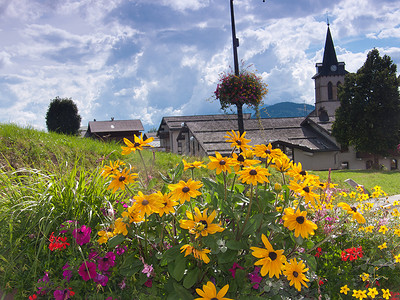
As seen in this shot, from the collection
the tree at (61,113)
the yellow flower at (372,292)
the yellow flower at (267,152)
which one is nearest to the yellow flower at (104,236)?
the yellow flower at (267,152)

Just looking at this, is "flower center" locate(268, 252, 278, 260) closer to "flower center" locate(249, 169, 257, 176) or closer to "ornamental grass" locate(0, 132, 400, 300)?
"ornamental grass" locate(0, 132, 400, 300)

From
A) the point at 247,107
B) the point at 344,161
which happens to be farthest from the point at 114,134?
the point at 247,107

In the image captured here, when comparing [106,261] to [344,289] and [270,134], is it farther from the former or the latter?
[270,134]

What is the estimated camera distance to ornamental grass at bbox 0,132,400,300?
2021 millimetres

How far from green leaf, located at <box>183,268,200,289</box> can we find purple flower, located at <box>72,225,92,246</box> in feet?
2.80

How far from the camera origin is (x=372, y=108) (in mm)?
25125

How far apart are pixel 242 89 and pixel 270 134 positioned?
59.6 feet

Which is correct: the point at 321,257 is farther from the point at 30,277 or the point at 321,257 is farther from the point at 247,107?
the point at 247,107

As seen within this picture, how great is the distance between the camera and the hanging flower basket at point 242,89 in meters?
9.85

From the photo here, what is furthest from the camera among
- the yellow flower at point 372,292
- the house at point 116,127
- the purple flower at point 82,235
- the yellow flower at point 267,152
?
the house at point 116,127

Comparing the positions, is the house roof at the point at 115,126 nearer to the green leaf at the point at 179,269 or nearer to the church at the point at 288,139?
the church at the point at 288,139

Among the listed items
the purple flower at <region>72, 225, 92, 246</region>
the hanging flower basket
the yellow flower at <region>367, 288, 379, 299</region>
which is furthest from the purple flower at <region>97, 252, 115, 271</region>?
the hanging flower basket

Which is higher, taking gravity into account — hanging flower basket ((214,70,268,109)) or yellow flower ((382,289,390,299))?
hanging flower basket ((214,70,268,109))

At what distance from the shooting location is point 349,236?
9.73 feet
